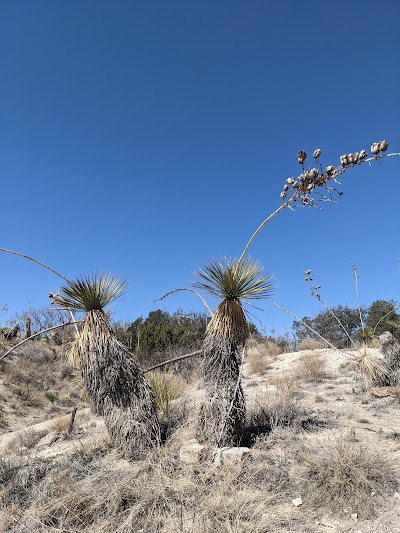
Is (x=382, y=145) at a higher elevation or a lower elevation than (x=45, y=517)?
higher

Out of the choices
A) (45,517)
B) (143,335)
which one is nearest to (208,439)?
(45,517)

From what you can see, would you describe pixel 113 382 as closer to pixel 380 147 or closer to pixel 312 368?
pixel 380 147

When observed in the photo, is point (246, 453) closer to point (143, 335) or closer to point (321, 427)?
point (321, 427)

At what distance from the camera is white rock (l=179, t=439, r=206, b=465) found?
5215mm

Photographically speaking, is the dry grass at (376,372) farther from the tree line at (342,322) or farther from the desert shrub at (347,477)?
the tree line at (342,322)

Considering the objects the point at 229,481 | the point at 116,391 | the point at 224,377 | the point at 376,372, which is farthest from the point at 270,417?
the point at 376,372

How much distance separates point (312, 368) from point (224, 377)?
317 inches

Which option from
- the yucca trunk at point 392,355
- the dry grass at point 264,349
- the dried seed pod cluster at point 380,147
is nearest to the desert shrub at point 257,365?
the dry grass at point 264,349

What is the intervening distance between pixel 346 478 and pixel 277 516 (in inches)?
37.3

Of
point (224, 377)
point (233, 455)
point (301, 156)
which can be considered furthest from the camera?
point (224, 377)

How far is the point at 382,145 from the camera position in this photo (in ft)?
11.6

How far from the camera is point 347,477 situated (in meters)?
4.29

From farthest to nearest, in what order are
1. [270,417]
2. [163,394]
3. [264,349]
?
[264,349], [163,394], [270,417]

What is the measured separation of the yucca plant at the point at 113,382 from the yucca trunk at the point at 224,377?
0.88 meters
